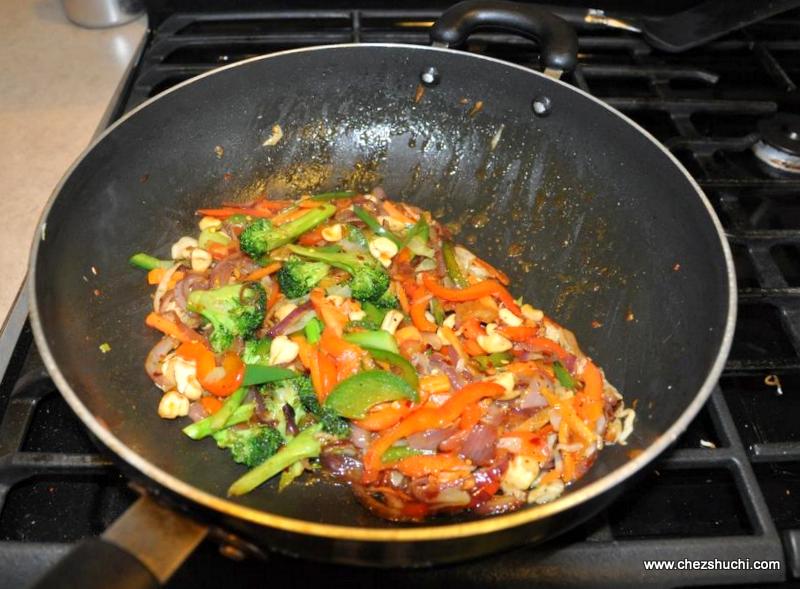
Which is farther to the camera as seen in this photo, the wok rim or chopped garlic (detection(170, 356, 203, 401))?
chopped garlic (detection(170, 356, 203, 401))

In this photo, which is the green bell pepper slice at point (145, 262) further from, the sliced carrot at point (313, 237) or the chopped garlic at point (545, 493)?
the chopped garlic at point (545, 493)

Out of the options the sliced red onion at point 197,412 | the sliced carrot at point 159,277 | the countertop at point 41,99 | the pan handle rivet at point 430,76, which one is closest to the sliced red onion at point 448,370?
the sliced red onion at point 197,412

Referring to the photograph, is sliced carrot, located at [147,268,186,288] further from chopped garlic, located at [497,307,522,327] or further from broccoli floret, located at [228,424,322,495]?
chopped garlic, located at [497,307,522,327]

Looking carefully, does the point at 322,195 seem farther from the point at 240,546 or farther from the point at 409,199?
the point at 240,546

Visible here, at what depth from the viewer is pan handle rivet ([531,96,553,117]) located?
1.79 metres

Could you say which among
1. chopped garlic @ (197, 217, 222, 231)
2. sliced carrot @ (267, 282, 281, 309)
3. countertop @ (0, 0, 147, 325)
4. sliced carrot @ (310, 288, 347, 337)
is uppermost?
countertop @ (0, 0, 147, 325)

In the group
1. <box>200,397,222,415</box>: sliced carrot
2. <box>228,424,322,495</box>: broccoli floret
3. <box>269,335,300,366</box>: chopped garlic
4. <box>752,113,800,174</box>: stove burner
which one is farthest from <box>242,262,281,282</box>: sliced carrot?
<box>752,113,800,174</box>: stove burner

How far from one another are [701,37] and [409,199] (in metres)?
1.12

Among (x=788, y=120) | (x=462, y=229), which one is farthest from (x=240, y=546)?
(x=788, y=120)

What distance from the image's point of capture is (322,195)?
77.0 inches

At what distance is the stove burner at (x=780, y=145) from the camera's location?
6.51 ft

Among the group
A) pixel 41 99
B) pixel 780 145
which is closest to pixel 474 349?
pixel 780 145

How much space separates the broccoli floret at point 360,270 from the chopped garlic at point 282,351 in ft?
0.72

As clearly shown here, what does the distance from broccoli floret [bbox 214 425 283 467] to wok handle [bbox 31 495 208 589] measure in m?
0.45
